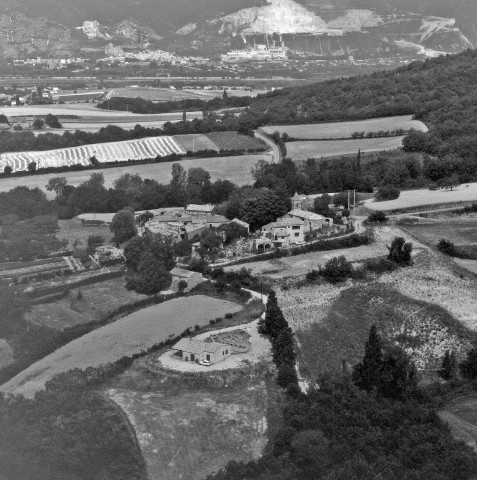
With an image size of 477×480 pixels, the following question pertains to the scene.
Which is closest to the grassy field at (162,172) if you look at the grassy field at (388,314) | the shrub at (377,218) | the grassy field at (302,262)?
the shrub at (377,218)

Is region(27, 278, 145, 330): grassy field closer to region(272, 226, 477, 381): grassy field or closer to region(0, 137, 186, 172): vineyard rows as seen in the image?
region(272, 226, 477, 381): grassy field

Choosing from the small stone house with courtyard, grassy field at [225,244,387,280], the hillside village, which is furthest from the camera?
grassy field at [225,244,387,280]

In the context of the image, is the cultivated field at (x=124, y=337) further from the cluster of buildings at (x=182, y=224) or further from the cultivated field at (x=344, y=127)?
the cultivated field at (x=344, y=127)

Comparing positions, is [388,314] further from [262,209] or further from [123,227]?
[123,227]

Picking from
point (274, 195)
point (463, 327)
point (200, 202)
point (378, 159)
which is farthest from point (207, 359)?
point (378, 159)

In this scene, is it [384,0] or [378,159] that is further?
[384,0]

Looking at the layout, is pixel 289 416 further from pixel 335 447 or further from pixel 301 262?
pixel 301 262

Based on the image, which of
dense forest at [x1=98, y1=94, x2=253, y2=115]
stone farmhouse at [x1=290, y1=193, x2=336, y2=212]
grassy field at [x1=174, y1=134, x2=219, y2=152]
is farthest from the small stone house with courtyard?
dense forest at [x1=98, y1=94, x2=253, y2=115]

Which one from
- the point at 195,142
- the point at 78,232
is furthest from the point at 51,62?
the point at 78,232
